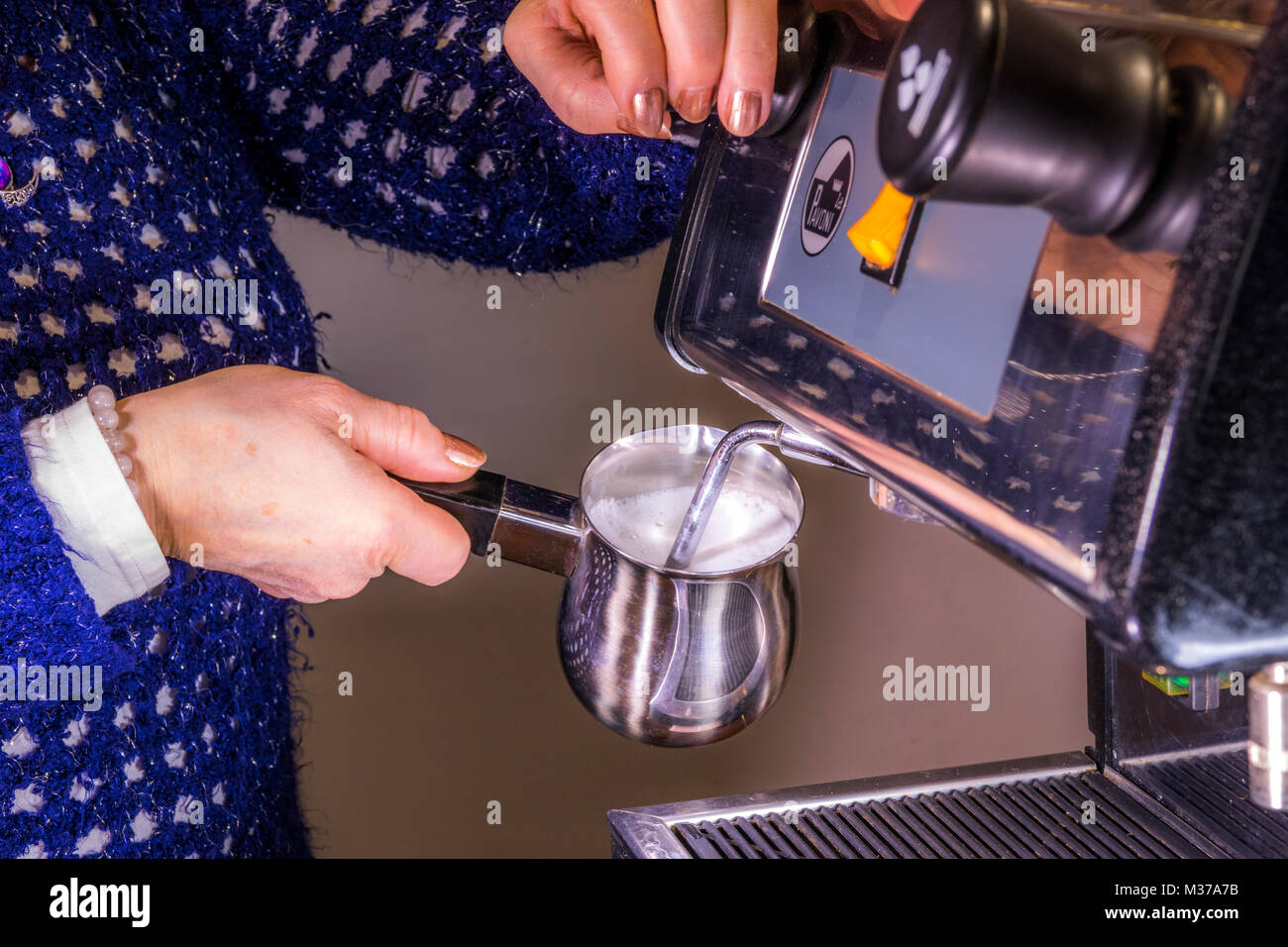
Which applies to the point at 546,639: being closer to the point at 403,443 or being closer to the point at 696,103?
the point at 403,443

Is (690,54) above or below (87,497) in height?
above

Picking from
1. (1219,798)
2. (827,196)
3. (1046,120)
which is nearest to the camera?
(1046,120)

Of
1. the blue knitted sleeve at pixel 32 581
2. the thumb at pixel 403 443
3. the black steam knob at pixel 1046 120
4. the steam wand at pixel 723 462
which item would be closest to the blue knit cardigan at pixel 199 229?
the blue knitted sleeve at pixel 32 581

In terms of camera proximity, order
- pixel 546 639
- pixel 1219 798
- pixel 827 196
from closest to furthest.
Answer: pixel 827 196
pixel 1219 798
pixel 546 639

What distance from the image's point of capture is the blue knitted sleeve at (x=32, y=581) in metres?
0.40

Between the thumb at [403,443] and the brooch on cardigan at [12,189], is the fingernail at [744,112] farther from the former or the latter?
the brooch on cardigan at [12,189]

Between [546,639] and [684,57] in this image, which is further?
[546,639]

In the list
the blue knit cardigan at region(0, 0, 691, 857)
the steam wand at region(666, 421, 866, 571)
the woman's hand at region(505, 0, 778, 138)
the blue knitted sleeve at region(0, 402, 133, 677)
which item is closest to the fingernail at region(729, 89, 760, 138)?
the woman's hand at region(505, 0, 778, 138)

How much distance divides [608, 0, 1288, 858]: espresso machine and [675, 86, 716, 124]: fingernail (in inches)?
0.9

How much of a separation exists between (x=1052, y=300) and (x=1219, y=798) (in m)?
0.31

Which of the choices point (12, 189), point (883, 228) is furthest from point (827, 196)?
point (12, 189)

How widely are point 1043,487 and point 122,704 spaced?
1.47ft

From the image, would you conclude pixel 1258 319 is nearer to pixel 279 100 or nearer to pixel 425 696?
pixel 279 100

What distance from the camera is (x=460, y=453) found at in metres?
0.51
